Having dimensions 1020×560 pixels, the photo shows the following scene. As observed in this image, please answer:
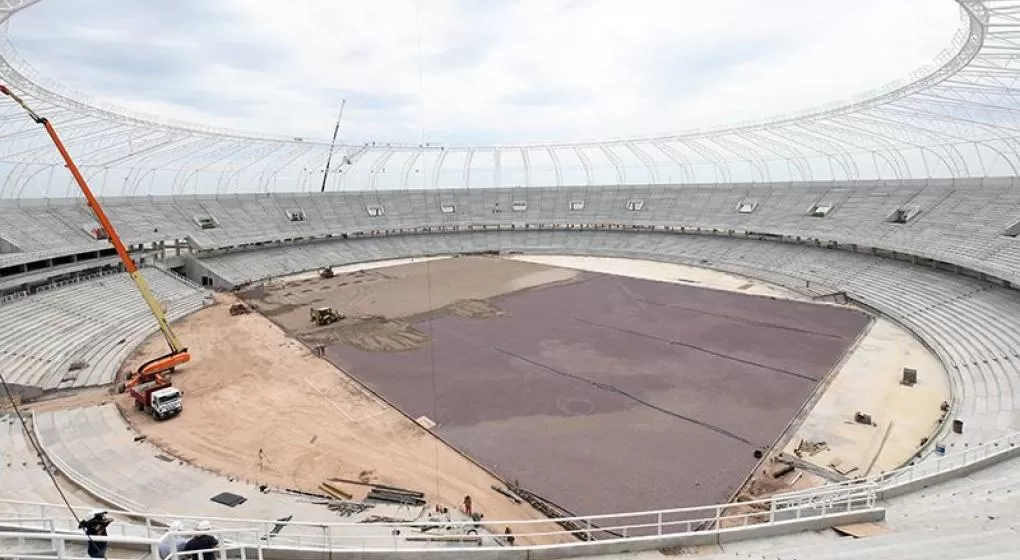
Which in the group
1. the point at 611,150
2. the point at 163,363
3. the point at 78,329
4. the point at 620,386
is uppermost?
the point at 611,150

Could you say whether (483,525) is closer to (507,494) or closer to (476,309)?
(507,494)

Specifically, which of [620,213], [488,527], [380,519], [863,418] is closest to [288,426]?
[380,519]

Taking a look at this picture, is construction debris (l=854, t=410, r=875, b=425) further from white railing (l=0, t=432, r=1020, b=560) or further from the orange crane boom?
the orange crane boom

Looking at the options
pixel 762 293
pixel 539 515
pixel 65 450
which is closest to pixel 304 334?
pixel 65 450

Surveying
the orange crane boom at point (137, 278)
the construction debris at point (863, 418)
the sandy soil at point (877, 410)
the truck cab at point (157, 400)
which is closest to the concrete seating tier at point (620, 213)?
the sandy soil at point (877, 410)

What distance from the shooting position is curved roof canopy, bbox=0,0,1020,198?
26.2m

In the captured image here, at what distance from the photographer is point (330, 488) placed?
13484mm

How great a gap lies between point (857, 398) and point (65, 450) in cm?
2585

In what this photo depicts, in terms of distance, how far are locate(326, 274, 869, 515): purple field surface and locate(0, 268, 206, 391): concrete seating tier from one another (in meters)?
10.6

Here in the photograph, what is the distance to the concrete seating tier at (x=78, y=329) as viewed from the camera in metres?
20.8

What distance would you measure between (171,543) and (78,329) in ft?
86.0

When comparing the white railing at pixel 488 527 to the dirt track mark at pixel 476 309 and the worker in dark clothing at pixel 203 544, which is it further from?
the dirt track mark at pixel 476 309

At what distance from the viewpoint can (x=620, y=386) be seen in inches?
760

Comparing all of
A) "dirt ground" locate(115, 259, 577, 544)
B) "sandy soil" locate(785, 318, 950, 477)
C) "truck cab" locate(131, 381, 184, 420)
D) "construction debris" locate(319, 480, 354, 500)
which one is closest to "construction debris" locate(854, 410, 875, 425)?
"sandy soil" locate(785, 318, 950, 477)
